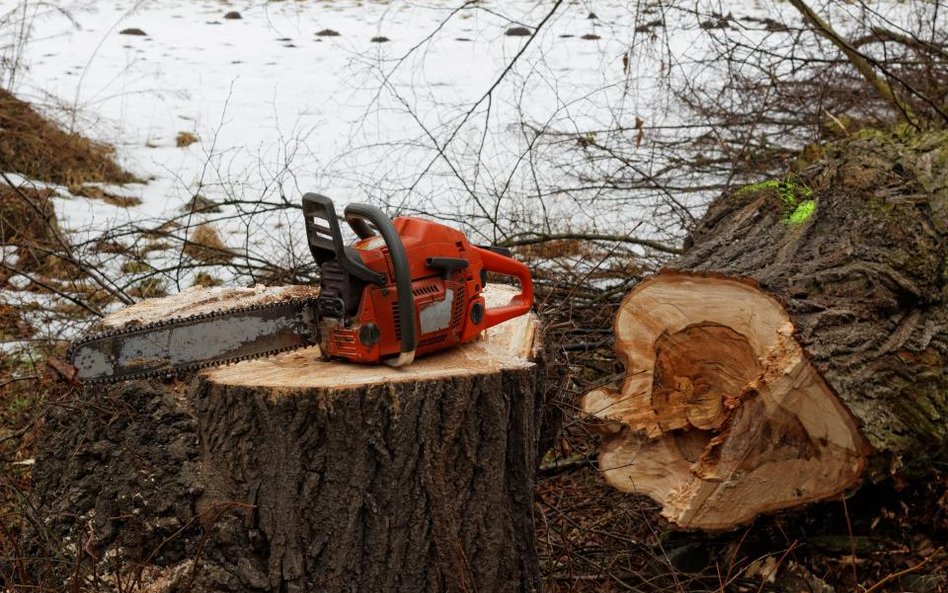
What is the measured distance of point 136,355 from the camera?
7.27ft

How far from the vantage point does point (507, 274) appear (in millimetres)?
2754

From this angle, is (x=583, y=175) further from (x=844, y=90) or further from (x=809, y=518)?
(x=809, y=518)

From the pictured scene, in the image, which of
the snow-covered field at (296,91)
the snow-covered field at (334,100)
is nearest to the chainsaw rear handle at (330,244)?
the snow-covered field at (334,100)

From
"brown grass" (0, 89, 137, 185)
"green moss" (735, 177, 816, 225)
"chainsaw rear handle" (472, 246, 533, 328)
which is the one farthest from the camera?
"brown grass" (0, 89, 137, 185)

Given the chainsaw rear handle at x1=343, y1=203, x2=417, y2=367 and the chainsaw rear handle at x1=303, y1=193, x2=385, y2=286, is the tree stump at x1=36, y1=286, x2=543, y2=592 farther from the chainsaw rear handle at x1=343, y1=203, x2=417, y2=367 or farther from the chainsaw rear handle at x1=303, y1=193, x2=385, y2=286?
the chainsaw rear handle at x1=303, y1=193, x2=385, y2=286

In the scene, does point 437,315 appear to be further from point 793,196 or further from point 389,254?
point 793,196

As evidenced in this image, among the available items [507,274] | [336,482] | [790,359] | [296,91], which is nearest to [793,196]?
[790,359]

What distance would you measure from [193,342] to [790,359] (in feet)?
5.48

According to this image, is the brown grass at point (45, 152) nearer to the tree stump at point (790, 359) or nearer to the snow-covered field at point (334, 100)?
the snow-covered field at point (334, 100)

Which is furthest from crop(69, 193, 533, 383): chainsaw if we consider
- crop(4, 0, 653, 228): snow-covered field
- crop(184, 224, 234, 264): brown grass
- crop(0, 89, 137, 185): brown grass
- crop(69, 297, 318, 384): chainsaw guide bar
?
crop(0, 89, 137, 185): brown grass

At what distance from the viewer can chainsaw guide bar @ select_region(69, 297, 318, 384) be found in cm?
219

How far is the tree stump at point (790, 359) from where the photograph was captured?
2740 mm

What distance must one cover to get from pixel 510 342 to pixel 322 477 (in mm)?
725

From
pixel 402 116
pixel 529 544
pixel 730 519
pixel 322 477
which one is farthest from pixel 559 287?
pixel 402 116
